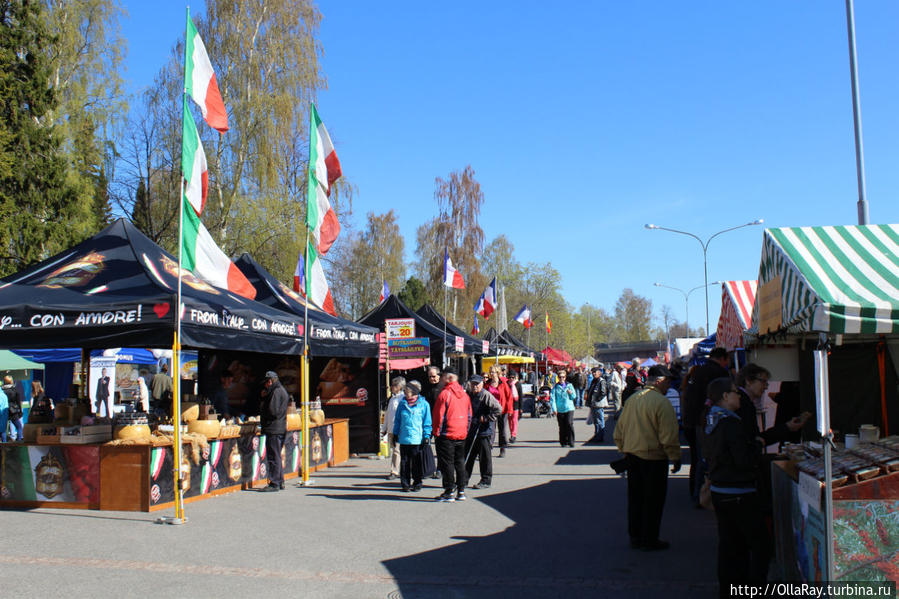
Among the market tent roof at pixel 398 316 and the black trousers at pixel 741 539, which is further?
the market tent roof at pixel 398 316

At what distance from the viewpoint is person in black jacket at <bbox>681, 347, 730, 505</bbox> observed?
357 inches

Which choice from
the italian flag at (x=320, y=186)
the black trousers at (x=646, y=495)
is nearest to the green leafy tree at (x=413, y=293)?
the italian flag at (x=320, y=186)

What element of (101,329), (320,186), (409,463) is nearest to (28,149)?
(320,186)

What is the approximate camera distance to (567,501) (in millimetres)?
10195

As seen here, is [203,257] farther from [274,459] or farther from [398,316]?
[398,316]

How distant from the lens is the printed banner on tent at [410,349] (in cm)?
1611

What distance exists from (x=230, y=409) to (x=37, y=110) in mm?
14844

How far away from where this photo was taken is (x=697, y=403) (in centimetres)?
933

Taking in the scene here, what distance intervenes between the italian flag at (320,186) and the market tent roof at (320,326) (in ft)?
4.92

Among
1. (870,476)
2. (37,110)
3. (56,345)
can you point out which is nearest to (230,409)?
(56,345)

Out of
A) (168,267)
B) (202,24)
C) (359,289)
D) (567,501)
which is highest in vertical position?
(202,24)

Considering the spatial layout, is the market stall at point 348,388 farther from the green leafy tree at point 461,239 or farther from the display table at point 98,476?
the green leafy tree at point 461,239

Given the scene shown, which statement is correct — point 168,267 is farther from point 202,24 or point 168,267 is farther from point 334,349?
point 202,24

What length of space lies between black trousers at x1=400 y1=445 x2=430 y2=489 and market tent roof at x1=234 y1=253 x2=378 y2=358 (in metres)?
2.64
